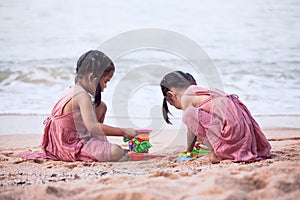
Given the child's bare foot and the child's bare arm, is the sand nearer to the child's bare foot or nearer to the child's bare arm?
the child's bare foot

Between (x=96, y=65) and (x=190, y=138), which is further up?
(x=96, y=65)

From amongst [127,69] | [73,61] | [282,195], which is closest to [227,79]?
[127,69]

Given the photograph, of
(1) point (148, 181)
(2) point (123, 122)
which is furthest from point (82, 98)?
(2) point (123, 122)

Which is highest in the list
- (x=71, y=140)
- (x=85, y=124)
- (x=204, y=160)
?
(x=85, y=124)

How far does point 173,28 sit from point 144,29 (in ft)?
2.99

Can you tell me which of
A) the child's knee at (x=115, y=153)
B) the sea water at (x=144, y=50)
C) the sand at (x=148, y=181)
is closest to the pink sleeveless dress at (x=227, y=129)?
the sand at (x=148, y=181)

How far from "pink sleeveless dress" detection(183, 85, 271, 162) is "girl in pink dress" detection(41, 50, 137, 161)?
46 centimetres

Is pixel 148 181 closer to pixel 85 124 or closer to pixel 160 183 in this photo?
pixel 160 183

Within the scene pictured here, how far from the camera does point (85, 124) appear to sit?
2.84 m

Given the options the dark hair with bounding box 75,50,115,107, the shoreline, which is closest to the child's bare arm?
the dark hair with bounding box 75,50,115,107

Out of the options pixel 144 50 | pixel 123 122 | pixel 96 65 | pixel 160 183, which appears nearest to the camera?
pixel 160 183

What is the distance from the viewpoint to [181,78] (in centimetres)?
291

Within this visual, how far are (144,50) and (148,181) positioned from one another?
693 centimetres

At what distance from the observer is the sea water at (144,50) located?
224 inches
